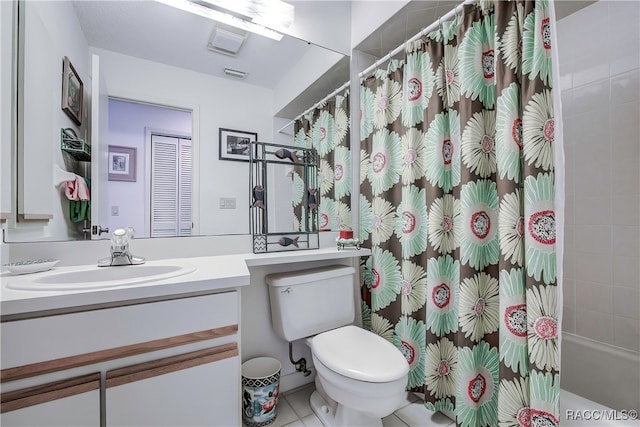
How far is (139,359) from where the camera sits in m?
0.81

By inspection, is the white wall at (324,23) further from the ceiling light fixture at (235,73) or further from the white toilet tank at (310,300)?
the white toilet tank at (310,300)

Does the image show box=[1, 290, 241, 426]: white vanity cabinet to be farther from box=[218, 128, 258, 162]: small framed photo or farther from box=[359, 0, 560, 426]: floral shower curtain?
box=[359, 0, 560, 426]: floral shower curtain

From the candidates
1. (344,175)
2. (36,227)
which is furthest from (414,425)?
(36,227)

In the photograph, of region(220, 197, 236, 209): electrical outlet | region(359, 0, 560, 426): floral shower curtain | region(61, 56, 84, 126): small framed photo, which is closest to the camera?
region(359, 0, 560, 426): floral shower curtain

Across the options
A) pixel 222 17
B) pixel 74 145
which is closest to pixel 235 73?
pixel 222 17

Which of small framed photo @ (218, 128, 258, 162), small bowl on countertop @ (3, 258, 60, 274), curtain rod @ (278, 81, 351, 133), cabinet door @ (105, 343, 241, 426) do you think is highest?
curtain rod @ (278, 81, 351, 133)

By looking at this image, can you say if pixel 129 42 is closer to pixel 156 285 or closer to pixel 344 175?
pixel 156 285

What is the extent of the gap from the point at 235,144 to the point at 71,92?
70cm

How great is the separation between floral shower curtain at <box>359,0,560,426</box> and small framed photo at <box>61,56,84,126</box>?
148cm

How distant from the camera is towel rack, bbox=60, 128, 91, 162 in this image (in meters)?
1.17

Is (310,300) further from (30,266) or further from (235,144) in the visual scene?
(30,266)

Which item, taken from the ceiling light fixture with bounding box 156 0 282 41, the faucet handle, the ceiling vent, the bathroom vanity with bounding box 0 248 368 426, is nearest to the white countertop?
the bathroom vanity with bounding box 0 248 368 426

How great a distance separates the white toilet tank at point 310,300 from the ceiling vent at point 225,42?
1244 millimetres

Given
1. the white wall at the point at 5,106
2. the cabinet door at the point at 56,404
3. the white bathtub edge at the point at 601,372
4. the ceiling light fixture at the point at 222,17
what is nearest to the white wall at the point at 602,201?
the white bathtub edge at the point at 601,372
